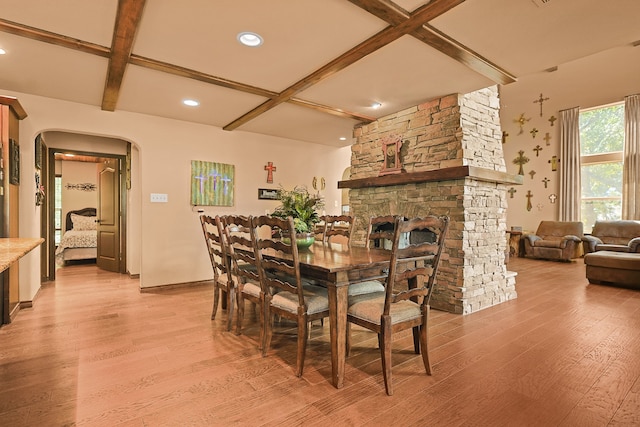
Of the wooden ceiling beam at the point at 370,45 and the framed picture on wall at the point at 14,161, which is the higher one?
the wooden ceiling beam at the point at 370,45

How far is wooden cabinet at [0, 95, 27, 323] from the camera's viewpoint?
294 cm

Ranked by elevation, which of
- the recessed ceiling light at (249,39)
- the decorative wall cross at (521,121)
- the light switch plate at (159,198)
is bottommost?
the light switch plate at (159,198)

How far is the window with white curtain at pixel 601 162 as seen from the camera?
7.39m

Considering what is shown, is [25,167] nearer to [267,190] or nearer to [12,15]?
[12,15]

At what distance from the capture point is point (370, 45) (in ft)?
8.17

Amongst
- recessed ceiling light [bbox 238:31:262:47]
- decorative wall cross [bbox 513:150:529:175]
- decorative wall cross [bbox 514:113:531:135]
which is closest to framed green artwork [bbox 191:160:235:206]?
recessed ceiling light [bbox 238:31:262:47]

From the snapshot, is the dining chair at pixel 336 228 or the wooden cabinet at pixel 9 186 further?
the dining chair at pixel 336 228

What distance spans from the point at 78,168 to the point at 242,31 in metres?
7.55

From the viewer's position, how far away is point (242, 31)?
2357 mm

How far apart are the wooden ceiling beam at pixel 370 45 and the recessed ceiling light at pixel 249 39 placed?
673 millimetres

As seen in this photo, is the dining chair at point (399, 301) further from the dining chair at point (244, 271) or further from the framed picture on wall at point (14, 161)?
the framed picture on wall at point (14, 161)

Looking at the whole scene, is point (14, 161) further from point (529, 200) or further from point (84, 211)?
point (529, 200)

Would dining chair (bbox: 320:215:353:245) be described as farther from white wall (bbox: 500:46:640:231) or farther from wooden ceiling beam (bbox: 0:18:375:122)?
white wall (bbox: 500:46:640:231)

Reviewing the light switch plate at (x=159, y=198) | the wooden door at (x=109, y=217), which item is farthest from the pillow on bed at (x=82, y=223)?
the light switch plate at (x=159, y=198)
